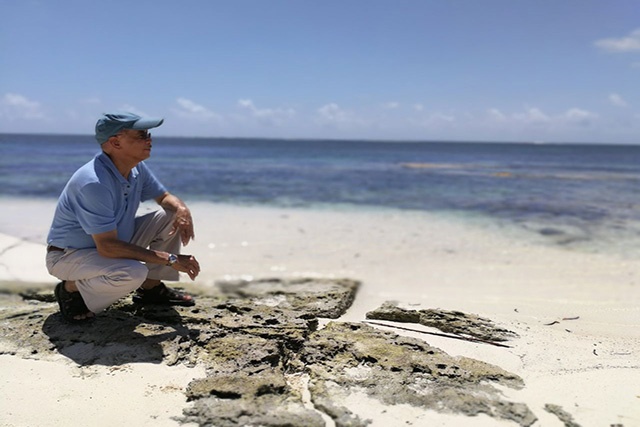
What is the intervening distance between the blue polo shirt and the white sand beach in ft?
2.00

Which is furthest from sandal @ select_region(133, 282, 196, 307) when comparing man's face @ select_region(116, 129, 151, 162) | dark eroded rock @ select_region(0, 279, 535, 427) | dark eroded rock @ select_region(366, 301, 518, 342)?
dark eroded rock @ select_region(366, 301, 518, 342)

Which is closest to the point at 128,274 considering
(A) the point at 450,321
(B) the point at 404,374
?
(B) the point at 404,374

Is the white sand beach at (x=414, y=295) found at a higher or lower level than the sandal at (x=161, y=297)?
lower

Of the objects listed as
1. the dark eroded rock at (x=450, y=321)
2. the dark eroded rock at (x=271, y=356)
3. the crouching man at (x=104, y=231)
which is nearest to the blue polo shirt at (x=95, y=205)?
the crouching man at (x=104, y=231)

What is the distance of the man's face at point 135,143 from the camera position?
2.56 metres

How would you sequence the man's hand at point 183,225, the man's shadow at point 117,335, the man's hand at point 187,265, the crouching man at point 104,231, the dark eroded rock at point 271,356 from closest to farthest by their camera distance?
the dark eroded rock at point 271,356 < the man's shadow at point 117,335 < the crouching man at point 104,231 < the man's hand at point 187,265 < the man's hand at point 183,225

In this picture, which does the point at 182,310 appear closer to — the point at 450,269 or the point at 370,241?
the point at 450,269

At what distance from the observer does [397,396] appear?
2076 millimetres

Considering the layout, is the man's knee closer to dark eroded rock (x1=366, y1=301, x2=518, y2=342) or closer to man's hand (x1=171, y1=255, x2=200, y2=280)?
man's hand (x1=171, y1=255, x2=200, y2=280)

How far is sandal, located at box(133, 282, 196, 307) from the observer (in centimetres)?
306

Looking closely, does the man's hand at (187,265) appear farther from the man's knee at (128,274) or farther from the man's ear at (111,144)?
the man's ear at (111,144)

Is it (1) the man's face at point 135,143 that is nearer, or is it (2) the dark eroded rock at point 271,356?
(2) the dark eroded rock at point 271,356

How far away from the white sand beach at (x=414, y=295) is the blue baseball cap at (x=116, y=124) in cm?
110

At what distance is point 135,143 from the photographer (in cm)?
258
